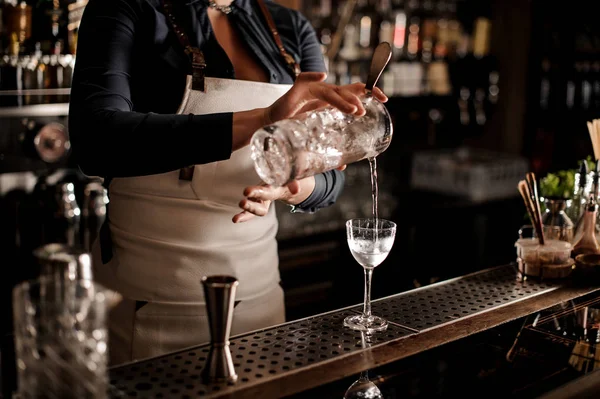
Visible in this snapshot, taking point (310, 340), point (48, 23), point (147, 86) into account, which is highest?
point (48, 23)

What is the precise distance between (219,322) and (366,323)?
1.31ft

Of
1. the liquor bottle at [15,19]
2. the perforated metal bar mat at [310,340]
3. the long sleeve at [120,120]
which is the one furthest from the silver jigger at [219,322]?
the liquor bottle at [15,19]

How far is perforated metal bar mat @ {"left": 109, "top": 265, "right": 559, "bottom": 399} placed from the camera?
4.08 ft

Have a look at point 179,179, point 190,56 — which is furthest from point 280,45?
point 179,179

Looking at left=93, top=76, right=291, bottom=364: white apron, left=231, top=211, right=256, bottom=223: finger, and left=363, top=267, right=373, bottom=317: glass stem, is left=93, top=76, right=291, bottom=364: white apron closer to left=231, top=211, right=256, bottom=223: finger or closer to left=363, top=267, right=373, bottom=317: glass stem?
left=231, top=211, right=256, bottom=223: finger

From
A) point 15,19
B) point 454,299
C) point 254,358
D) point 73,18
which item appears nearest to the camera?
point 254,358

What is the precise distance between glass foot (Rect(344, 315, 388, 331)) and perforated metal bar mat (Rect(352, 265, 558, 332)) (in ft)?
0.13

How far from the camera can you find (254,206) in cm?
156

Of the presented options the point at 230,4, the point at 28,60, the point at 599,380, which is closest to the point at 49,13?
the point at 28,60

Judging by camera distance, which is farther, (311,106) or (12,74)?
(12,74)

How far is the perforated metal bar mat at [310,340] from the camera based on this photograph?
1.24 metres

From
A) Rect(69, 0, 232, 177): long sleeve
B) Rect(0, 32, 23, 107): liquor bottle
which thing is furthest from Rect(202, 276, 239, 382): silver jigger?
Rect(0, 32, 23, 107): liquor bottle

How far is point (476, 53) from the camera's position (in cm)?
486

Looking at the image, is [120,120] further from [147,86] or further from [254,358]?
[254,358]
